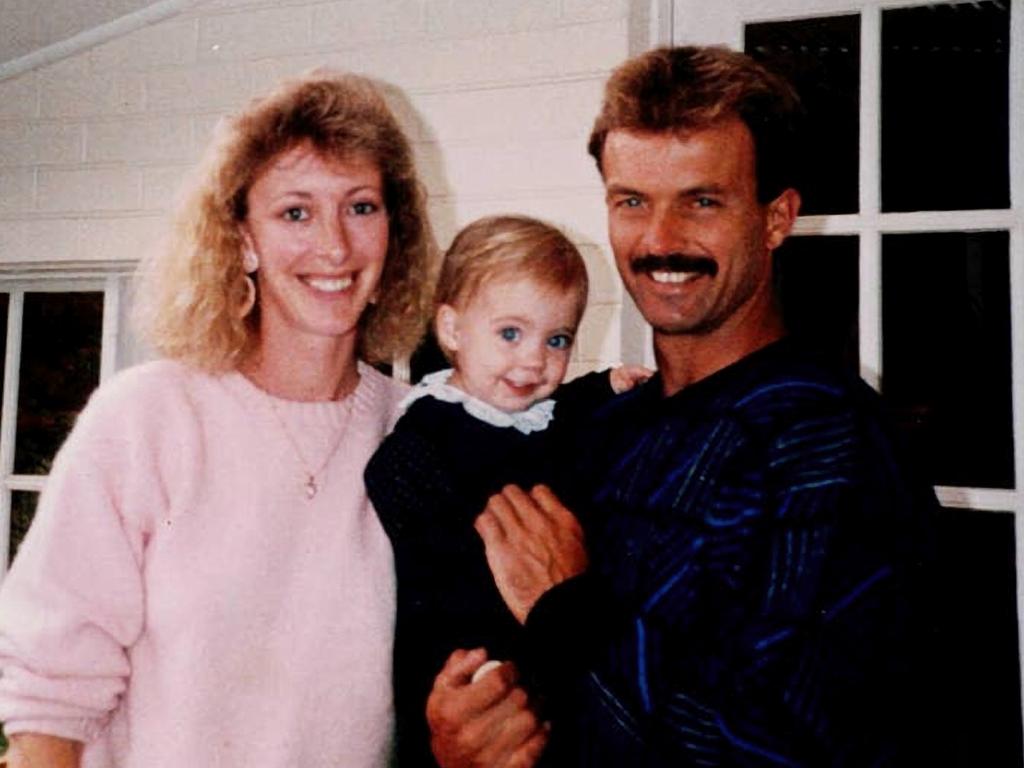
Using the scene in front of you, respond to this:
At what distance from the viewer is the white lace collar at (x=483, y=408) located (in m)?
1.48

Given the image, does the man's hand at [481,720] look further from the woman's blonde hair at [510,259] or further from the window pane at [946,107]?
the window pane at [946,107]

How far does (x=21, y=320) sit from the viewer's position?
10.2 feet

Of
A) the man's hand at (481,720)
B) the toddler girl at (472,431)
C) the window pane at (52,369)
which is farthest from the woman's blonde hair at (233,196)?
the window pane at (52,369)

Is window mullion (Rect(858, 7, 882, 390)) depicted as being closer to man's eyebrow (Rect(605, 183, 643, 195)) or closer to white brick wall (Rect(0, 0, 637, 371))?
white brick wall (Rect(0, 0, 637, 371))

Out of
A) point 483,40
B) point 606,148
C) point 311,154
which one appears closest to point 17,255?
point 483,40

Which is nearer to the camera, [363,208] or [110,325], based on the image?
[363,208]

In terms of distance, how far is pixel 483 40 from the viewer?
2.45m

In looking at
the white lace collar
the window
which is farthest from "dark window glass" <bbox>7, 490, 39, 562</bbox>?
the window

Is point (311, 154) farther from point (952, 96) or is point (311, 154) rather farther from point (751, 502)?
point (952, 96)

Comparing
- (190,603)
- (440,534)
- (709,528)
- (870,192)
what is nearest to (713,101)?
(709,528)

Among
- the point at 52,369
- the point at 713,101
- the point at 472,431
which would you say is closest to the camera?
the point at 713,101

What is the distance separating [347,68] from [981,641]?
7.07ft

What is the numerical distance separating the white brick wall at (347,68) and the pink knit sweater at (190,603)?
1.10 meters

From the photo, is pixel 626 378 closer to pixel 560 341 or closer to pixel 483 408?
pixel 560 341
